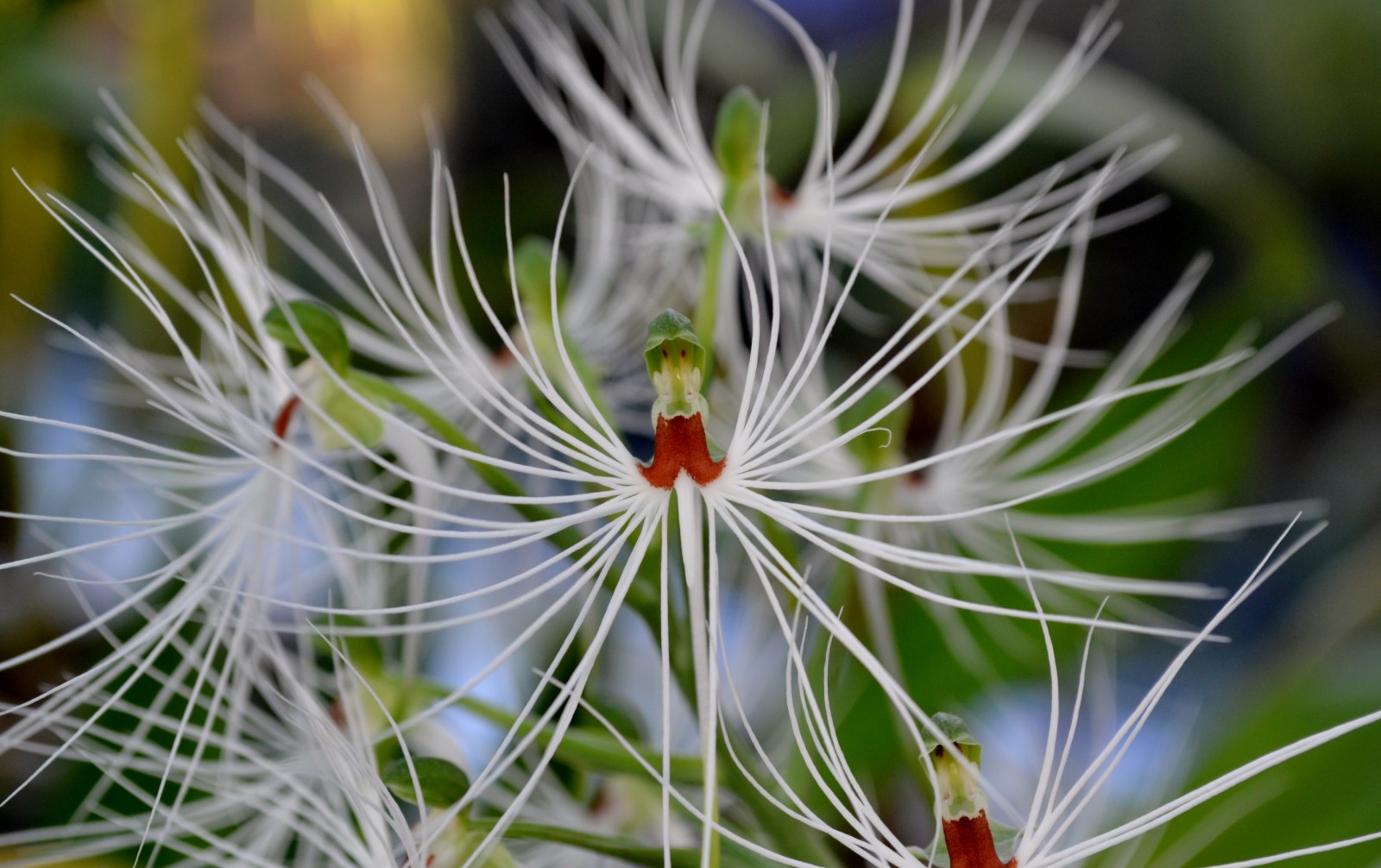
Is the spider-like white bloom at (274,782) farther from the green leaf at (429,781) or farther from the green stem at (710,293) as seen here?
the green stem at (710,293)

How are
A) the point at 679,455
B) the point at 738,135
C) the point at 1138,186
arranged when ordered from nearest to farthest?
1. the point at 679,455
2. the point at 738,135
3. the point at 1138,186

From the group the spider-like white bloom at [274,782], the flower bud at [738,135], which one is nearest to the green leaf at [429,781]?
the spider-like white bloom at [274,782]

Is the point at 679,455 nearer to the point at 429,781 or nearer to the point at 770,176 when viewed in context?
the point at 429,781

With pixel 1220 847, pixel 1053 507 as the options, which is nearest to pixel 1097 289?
pixel 1053 507

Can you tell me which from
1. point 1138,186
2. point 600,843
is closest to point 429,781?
point 600,843

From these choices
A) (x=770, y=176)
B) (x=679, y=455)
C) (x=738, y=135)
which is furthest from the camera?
(x=770, y=176)

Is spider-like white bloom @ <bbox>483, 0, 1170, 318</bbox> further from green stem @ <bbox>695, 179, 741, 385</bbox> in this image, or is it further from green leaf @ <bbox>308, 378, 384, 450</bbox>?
green leaf @ <bbox>308, 378, 384, 450</bbox>
